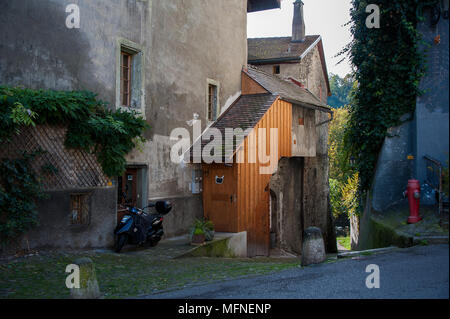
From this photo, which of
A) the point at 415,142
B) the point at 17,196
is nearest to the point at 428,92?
the point at 415,142

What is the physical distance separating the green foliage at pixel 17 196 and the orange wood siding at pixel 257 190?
6450 mm

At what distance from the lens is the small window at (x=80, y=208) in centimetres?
969

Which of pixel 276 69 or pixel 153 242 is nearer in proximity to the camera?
pixel 153 242

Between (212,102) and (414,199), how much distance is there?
26.0 feet

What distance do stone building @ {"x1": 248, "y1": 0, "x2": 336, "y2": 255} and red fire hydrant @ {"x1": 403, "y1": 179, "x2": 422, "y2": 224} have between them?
9.21 m

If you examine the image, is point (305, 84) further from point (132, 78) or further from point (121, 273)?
point (121, 273)

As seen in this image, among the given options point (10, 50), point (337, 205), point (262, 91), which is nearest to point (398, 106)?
point (262, 91)

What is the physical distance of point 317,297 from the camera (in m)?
5.60

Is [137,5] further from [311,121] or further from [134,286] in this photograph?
[311,121]

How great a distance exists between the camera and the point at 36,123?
8578 mm

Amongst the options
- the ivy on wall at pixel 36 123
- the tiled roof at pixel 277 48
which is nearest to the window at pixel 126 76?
the ivy on wall at pixel 36 123

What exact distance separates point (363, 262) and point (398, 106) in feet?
18.9

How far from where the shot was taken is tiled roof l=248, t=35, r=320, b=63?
24.4 meters

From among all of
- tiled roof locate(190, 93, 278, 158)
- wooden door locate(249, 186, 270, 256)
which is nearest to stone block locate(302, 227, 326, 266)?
tiled roof locate(190, 93, 278, 158)
